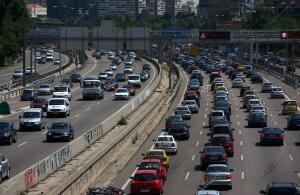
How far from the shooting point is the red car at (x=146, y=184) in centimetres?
3472

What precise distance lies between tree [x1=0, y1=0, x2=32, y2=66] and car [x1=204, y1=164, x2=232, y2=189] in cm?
10672

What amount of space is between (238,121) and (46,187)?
36856 millimetres

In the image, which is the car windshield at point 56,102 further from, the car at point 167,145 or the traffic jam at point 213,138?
the car at point 167,145

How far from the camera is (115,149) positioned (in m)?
46.0

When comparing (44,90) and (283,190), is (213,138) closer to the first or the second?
(283,190)

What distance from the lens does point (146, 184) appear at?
34750 millimetres

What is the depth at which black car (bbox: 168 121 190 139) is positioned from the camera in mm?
55750

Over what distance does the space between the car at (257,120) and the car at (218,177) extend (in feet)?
86.0

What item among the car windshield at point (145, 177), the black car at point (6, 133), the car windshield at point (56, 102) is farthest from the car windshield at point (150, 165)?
the car windshield at point (56, 102)

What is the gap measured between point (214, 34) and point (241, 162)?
8702 centimetres

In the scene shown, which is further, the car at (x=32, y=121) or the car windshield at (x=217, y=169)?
the car at (x=32, y=121)

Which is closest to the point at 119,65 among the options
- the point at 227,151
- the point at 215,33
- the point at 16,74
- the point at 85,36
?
the point at 215,33

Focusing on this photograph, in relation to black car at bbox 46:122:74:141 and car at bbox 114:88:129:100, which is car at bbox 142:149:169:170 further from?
car at bbox 114:88:129:100

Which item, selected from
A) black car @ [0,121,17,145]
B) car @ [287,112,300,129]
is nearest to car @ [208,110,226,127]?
car @ [287,112,300,129]
